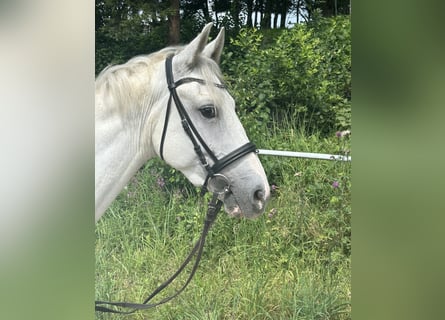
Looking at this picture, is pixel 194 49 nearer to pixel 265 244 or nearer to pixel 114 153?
pixel 114 153

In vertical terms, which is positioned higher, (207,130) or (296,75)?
(296,75)

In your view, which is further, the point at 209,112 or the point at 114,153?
the point at 114,153

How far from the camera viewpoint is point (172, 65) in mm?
2951

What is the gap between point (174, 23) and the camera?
3.04 metres

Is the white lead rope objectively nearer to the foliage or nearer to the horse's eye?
the foliage

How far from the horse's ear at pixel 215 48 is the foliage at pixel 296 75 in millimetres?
46

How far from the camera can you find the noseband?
9.30 ft

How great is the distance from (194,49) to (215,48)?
121mm

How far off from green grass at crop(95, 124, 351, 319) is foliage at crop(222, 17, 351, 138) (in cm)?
11

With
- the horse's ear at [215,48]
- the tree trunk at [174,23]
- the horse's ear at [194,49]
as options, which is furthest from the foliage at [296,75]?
the tree trunk at [174,23]

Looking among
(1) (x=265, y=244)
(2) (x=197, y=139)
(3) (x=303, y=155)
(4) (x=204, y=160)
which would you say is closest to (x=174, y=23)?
(2) (x=197, y=139)

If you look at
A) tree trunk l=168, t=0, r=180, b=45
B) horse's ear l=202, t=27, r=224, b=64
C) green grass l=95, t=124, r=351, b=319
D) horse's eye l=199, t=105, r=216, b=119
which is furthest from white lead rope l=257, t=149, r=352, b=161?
tree trunk l=168, t=0, r=180, b=45

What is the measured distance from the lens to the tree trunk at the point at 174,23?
9.91 feet
